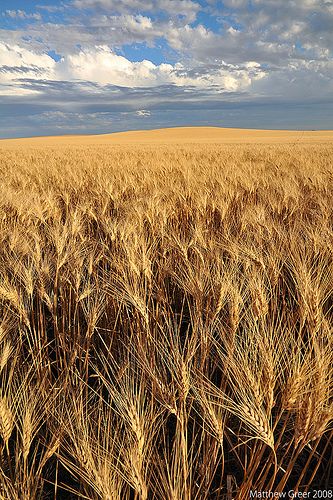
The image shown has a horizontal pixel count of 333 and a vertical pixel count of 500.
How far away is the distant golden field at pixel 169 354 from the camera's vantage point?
2.77 feet

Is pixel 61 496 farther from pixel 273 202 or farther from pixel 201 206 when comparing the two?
pixel 273 202

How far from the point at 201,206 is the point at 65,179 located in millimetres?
3007

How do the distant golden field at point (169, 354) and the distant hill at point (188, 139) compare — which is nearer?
the distant golden field at point (169, 354)

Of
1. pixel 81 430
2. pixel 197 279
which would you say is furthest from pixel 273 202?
pixel 81 430

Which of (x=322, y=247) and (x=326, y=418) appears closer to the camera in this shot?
(x=326, y=418)

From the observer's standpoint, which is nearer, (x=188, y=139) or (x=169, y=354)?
(x=169, y=354)

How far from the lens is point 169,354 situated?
1.05m

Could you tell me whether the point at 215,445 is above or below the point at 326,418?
below

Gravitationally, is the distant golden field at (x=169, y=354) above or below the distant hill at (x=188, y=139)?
below

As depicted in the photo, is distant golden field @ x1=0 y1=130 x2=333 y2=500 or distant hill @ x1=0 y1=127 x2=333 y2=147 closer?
distant golden field @ x1=0 y1=130 x2=333 y2=500

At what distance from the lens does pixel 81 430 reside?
0.82 m

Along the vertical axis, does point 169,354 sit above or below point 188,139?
below

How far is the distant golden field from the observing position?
844 mm

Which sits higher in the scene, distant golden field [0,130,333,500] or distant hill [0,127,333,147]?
distant hill [0,127,333,147]
